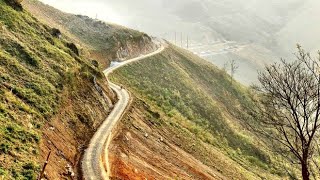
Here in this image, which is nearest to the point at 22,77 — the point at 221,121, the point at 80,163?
the point at 80,163

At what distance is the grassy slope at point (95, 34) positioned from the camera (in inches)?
3465

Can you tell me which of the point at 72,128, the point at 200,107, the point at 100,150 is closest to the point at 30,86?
the point at 72,128

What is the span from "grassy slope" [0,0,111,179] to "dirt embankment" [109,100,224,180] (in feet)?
11.8

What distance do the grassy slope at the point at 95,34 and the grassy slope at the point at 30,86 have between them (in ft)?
133

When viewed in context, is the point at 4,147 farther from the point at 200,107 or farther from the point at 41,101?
the point at 200,107

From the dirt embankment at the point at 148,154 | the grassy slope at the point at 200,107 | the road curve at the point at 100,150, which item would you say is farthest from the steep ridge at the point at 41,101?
Answer: the grassy slope at the point at 200,107

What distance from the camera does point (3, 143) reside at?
73.9 feet

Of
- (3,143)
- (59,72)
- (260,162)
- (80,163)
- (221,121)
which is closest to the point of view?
(3,143)

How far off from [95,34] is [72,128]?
70198 mm

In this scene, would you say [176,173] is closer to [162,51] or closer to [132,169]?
[132,169]

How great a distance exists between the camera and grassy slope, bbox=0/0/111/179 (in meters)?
23.1

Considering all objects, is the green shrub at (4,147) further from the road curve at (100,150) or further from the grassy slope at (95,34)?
the grassy slope at (95,34)

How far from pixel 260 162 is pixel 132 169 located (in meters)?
40.3

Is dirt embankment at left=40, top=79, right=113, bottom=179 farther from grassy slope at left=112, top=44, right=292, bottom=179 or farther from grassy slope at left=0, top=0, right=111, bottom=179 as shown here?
grassy slope at left=112, top=44, right=292, bottom=179
